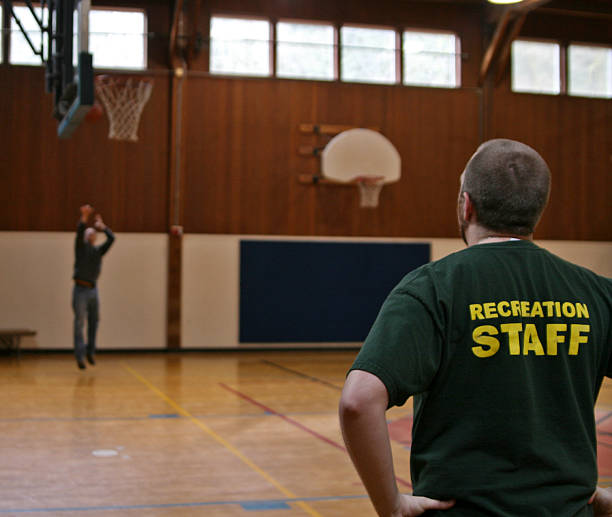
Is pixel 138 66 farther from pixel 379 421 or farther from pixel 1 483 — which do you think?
pixel 379 421

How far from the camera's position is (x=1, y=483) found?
17.2 feet

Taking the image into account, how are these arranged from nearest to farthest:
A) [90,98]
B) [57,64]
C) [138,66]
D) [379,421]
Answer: [379,421], [90,98], [57,64], [138,66]

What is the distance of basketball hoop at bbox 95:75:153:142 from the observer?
14344mm

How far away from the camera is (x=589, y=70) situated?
53.7 ft

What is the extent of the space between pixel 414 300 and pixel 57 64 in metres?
7.55

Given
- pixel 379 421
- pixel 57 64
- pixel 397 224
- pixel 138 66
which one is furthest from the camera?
pixel 397 224

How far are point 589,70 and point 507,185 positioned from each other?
16.0 m

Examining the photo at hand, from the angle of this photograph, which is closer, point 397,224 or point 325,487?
point 325,487

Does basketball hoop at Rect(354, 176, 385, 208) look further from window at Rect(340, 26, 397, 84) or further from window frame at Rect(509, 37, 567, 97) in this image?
window frame at Rect(509, 37, 567, 97)

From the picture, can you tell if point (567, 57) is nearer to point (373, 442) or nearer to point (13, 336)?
point (13, 336)

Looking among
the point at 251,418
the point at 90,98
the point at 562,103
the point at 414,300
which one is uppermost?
the point at 562,103

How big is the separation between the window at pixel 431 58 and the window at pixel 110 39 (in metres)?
5.07

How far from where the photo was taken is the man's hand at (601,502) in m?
1.79

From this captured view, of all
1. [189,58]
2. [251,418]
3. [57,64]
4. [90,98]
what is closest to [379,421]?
[90,98]
